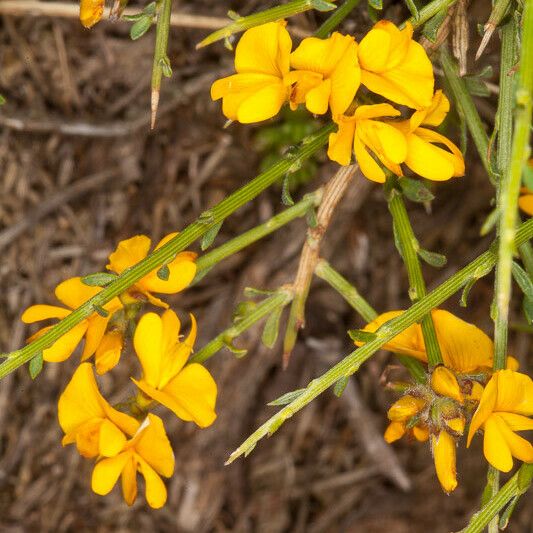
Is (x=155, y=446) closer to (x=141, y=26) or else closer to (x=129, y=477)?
(x=129, y=477)

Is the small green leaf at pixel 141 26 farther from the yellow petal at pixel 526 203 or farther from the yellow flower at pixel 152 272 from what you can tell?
the yellow petal at pixel 526 203

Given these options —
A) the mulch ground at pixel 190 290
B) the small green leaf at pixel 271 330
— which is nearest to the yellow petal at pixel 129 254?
the small green leaf at pixel 271 330

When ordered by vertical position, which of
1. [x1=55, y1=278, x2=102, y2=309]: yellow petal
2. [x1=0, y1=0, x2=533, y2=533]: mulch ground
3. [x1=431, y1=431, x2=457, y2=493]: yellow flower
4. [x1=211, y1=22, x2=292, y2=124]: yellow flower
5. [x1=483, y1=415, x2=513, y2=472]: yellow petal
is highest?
[x1=211, y1=22, x2=292, y2=124]: yellow flower

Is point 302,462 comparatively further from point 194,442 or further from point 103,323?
point 103,323

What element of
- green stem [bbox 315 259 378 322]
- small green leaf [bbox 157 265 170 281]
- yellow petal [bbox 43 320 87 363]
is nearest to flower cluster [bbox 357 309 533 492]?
green stem [bbox 315 259 378 322]

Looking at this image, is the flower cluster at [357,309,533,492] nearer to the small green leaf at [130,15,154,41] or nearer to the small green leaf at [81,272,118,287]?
the small green leaf at [81,272,118,287]

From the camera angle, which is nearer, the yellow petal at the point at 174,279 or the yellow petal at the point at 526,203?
the yellow petal at the point at 174,279

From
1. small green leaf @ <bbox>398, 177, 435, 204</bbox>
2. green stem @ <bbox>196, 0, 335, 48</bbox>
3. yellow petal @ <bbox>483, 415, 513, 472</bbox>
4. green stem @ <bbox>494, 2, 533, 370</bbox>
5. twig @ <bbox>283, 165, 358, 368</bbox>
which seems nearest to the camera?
green stem @ <bbox>494, 2, 533, 370</bbox>

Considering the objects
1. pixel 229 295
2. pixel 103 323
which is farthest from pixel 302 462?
pixel 103 323
